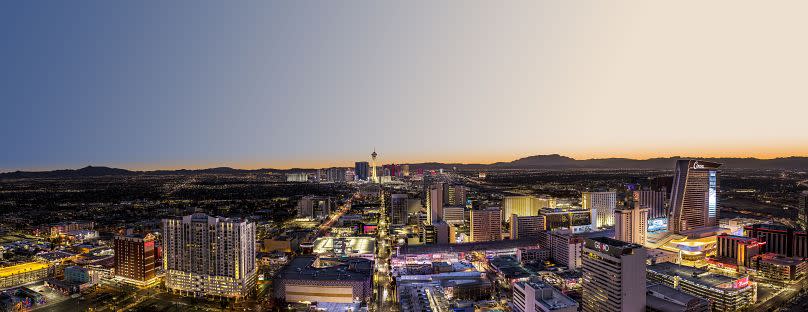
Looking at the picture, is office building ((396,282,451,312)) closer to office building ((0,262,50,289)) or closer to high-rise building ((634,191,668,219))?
office building ((0,262,50,289))

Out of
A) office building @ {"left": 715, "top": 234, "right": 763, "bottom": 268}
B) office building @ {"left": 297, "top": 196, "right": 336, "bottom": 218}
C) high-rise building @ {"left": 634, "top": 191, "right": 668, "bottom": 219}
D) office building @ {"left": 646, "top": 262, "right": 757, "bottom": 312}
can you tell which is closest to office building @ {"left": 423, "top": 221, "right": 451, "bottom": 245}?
office building @ {"left": 646, "top": 262, "right": 757, "bottom": 312}

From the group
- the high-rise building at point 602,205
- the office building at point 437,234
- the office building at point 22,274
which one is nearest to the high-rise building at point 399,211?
the office building at point 437,234

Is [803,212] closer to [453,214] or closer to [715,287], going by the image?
[715,287]

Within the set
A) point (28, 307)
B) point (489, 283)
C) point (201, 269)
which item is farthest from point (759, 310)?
point (28, 307)

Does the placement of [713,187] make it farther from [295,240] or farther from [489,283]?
[295,240]

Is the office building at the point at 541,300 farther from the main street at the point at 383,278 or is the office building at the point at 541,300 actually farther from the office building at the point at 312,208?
the office building at the point at 312,208
